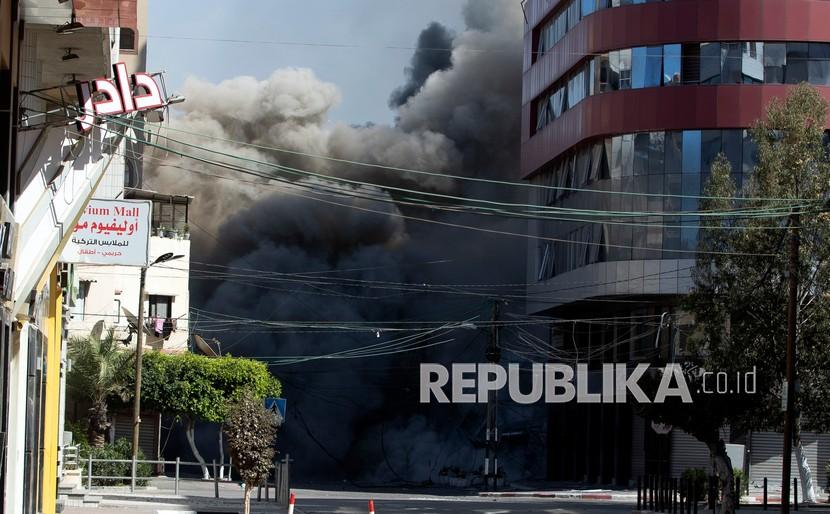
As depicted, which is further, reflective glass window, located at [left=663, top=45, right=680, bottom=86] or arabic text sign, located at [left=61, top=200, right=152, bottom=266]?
reflective glass window, located at [left=663, top=45, right=680, bottom=86]

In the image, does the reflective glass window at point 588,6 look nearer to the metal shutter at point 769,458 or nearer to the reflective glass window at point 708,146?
the reflective glass window at point 708,146

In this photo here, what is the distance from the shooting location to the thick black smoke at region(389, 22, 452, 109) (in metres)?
91.6

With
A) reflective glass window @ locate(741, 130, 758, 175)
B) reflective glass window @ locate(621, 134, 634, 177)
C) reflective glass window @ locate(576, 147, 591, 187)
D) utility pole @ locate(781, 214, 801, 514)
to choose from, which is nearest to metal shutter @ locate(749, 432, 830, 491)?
reflective glass window @ locate(741, 130, 758, 175)

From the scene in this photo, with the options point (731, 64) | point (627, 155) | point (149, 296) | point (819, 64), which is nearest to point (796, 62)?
point (819, 64)

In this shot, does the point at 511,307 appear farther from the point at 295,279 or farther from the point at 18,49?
the point at 18,49

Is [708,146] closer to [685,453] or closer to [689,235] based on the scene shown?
[689,235]

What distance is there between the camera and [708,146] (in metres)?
50.8

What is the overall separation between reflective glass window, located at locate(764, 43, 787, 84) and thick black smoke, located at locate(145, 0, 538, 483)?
83.8ft

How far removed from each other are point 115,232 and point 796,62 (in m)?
33.9

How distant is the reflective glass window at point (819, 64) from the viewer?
1997 inches

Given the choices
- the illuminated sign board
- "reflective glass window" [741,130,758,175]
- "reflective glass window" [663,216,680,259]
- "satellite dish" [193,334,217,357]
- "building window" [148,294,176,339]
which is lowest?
"satellite dish" [193,334,217,357]

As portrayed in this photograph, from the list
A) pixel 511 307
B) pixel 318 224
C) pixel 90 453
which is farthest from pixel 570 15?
pixel 318 224

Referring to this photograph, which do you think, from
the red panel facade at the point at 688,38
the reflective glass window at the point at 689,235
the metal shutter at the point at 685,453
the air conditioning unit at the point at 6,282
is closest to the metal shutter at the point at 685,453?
the metal shutter at the point at 685,453

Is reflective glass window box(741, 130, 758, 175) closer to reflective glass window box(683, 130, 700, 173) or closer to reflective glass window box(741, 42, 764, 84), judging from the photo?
reflective glass window box(683, 130, 700, 173)
